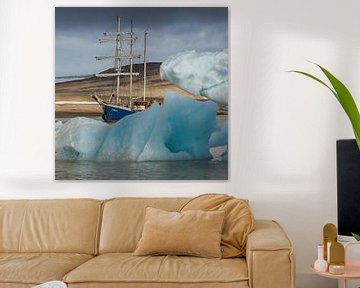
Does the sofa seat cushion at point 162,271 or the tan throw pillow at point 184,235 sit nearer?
the sofa seat cushion at point 162,271

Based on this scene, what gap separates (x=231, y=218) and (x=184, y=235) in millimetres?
361

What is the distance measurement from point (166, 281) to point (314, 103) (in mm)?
1847

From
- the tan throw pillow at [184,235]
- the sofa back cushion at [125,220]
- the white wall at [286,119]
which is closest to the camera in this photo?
the tan throw pillow at [184,235]

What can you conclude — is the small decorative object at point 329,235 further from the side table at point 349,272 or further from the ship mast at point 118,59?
the ship mast at point 118,59

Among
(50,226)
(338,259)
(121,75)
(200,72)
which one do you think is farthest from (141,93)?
(338,259)

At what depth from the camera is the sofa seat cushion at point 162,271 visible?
355cm

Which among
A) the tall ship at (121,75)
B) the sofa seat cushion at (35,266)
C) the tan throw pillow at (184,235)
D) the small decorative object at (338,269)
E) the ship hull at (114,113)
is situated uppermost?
the tall ship at (121,75)

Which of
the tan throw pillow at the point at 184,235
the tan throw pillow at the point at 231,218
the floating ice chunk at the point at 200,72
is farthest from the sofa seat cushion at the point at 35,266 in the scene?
the floating ice chunk at the point at 200,72

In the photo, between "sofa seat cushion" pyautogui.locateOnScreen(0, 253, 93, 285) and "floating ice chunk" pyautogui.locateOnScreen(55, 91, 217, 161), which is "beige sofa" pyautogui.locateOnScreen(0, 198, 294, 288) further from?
"floating ice chunk" pyautogui.locateOnScreen(55, 91, 217, 161)

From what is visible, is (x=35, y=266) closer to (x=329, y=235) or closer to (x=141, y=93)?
(x=141, y=93)

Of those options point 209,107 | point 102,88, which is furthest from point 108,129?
point 209,107

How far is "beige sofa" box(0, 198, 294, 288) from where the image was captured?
→ 3523mm

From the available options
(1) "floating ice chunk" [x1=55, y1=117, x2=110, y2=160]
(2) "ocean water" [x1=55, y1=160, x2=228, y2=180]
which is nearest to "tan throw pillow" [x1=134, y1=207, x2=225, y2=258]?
(2) "ocean water" [x1=55, y1=160, x2=228, y2=180]

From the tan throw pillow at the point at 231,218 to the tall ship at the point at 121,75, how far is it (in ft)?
2.95
